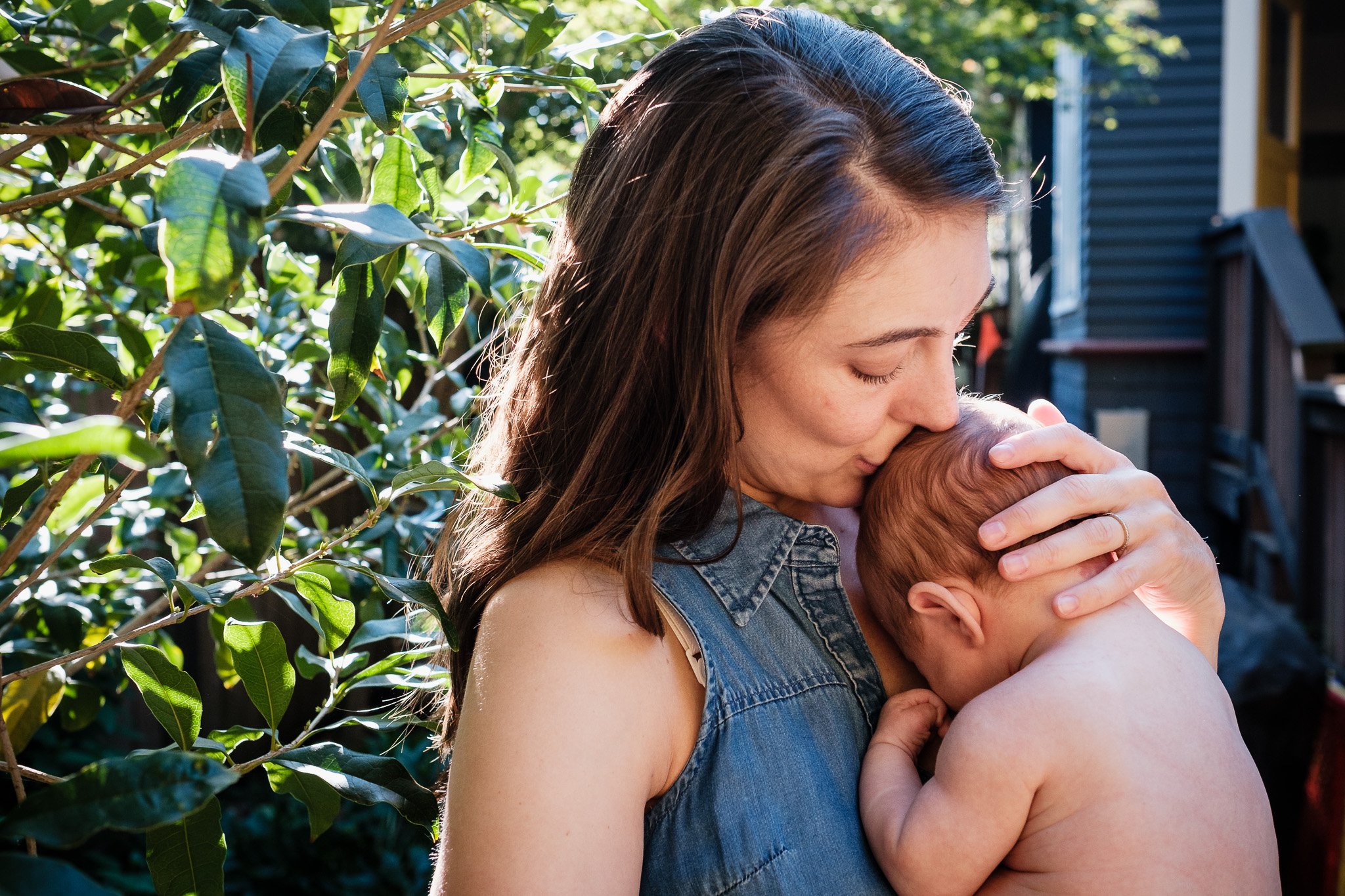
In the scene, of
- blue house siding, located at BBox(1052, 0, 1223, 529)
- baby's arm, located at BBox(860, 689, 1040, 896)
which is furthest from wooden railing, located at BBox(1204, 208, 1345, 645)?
baby's arm, located at BBox(860, 689, 1040, 896)

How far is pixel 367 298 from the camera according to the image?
3.28ft

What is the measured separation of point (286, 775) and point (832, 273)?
35.0 inches

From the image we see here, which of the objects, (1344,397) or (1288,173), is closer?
(1344,397)

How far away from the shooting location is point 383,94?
3.54 ft

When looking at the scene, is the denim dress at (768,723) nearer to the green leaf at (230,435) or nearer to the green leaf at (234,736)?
the green leaf at (234,736)

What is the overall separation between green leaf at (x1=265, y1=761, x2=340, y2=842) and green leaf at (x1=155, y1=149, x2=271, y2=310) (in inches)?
25.7

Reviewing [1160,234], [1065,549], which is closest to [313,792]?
[1065,549]

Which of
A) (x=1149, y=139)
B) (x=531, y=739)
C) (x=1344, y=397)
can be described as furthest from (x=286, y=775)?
(x=1149, y=139)

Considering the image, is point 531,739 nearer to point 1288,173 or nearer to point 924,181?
point 924,181

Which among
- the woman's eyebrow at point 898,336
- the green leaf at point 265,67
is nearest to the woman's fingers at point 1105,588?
the woman's eyebrow at point 898,336

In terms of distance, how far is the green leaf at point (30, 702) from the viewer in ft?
4.80

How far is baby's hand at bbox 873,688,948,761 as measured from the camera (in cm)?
146

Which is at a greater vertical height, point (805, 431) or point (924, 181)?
point (924, 181)

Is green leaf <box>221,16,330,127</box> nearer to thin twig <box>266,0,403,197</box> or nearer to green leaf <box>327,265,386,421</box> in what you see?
thin twig <box>266,0,403,197</box>
